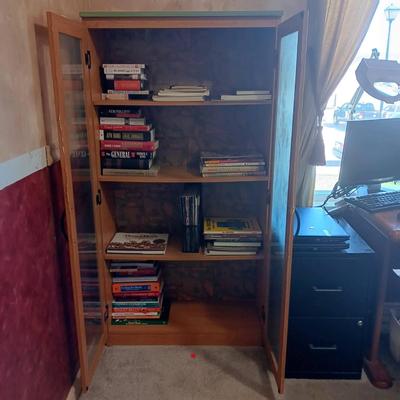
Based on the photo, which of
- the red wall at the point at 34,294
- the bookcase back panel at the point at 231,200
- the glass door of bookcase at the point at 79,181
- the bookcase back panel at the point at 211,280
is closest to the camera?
the red wall at the point at 34,294

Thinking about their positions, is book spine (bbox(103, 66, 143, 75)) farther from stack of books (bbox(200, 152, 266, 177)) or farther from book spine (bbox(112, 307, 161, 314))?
book spine (bbox(112, 307, 161, 314))

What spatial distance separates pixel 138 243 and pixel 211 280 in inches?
21.9

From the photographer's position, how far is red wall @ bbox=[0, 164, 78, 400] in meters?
1.31

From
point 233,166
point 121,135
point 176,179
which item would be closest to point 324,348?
point 233,166

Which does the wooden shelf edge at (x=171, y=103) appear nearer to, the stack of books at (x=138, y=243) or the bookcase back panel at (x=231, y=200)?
the bookcase back panel at (x=231, y=200)

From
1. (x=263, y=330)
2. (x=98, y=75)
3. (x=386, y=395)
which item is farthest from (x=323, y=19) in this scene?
(x=386, y=395)

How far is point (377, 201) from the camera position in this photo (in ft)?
6.83

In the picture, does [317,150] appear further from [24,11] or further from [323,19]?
[24,11]

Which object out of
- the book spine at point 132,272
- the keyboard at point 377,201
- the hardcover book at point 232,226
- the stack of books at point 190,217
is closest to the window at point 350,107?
the keyboard at point 377,201

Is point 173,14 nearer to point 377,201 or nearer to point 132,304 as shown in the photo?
point 377,201

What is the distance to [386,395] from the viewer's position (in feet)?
6.32

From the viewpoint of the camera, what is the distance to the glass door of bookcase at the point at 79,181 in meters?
1.51

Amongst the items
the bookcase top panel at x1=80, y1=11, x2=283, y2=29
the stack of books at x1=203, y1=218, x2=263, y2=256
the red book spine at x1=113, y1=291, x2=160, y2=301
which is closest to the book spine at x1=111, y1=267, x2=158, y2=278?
the red book spine at x1=113, y1=291, x2=160, y2=301

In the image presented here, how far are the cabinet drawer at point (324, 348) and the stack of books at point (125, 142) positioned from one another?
104cm
